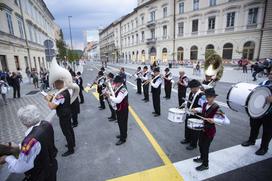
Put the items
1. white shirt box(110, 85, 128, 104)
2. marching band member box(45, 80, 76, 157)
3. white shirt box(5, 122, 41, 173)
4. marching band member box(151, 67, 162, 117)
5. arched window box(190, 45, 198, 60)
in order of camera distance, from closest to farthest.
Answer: white shirt box(5, 122, 41, 173)
marching band member box(45, 80, 76, 157)
white shirt box(110, 85, 128, 104)
marching band member box(151, 67, 162, 117)
arched window box(190, 45, 198, 60)

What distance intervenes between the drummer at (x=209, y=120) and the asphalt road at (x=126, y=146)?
47cm

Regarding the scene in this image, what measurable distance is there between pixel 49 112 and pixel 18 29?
16816 millimetres

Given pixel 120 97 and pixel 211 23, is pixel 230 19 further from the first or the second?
pixel 120 97

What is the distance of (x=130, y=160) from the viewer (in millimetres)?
3580

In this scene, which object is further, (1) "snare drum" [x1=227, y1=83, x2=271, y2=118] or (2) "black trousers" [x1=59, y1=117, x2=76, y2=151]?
(2) "black trousers" [x1=59, y1=117, x2=76, y2=151]

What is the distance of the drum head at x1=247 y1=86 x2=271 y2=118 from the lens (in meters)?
3.05

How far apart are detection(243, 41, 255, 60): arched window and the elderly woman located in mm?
31665

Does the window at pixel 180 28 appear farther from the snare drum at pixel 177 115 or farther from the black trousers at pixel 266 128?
the snare drum at pixel 177 115

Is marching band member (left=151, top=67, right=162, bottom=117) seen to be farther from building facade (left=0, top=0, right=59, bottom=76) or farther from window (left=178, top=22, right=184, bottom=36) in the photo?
window (left=178, top=22, right=184, bottom=36)

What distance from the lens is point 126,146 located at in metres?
4.17

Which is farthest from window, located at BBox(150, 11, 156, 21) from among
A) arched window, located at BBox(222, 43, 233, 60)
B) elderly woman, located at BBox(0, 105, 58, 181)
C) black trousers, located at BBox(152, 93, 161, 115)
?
elderly woman, located at BBox(0, 105, 58, 181)

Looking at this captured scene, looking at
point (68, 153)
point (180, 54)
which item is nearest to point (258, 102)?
point (68, 153)

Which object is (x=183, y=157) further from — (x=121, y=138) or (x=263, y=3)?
(x=263, y=3)

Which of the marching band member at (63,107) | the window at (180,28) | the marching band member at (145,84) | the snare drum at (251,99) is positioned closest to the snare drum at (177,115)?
the snare drum at (251,99)
